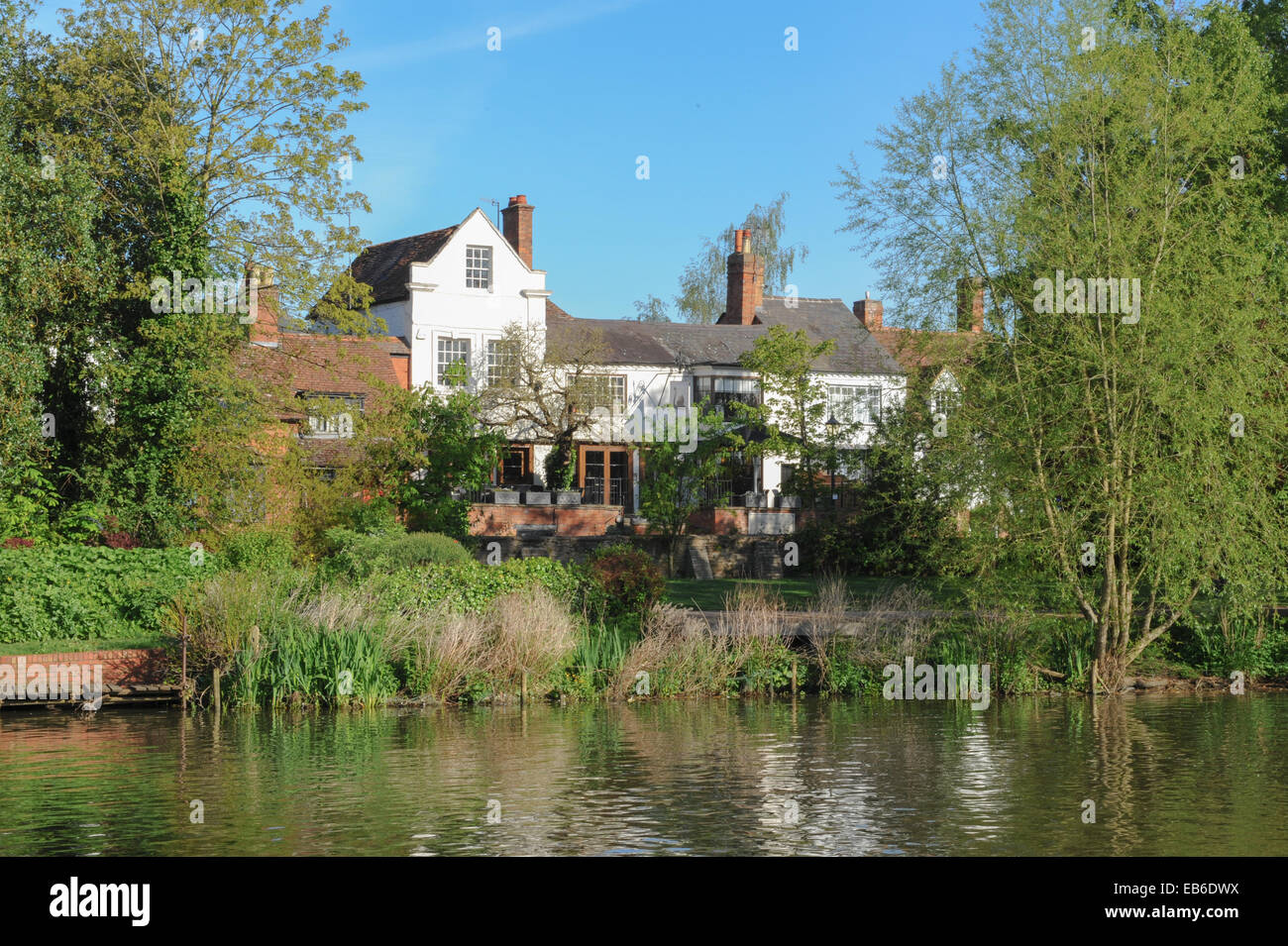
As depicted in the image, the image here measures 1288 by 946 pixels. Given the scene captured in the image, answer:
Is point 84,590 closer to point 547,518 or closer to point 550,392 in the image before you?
point 547,518

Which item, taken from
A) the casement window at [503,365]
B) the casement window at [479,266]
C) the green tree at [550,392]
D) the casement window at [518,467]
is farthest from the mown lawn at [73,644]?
the casement window at [479,266]

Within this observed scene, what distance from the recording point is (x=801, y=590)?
31.2 meters

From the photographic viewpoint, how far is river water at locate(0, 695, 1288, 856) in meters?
12.1

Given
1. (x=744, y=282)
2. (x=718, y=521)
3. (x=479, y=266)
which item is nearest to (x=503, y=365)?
(x=479, y=266)

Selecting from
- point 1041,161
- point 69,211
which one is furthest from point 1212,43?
point 69,211

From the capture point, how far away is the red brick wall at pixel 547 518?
40844 mm

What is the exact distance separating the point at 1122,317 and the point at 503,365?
26588 millimetres

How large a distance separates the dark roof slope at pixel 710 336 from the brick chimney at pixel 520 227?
106 inches

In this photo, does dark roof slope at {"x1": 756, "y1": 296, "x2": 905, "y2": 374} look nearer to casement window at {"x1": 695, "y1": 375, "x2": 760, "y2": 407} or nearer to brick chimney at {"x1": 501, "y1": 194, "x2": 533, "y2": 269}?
casement window at {"x1": 695, "y1": 375, "x2": 760, "y2": 407}

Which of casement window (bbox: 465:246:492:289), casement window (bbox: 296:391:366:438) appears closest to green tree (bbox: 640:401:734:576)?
casement window (bbox: 465:246:492:289)

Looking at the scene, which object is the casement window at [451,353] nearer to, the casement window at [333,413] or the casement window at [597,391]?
the casement window at [597,391]

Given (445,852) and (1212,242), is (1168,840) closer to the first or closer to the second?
(445,852)

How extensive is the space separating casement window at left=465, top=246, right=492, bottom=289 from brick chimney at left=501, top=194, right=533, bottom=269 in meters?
1.97

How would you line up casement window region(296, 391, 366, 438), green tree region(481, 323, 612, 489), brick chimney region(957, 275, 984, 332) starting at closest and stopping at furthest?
brick chimney region(957, 275, 984, 332) → casement window region(296, 391, 366, 438) → green tree region(481, 323, 612, 489)
